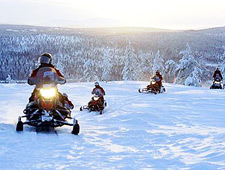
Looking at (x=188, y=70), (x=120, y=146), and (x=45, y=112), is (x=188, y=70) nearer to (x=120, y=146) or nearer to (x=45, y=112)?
(x=45, y=112)

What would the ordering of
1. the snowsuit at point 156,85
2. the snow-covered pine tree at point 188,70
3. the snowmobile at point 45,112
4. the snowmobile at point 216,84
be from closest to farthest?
the snowmobile at point 45,112 → the snowsuit at point 156,85 → the snowmobile at point 216,84 → the snow-covered pine tree at point 188,70

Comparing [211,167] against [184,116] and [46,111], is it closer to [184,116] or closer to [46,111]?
[46,111]

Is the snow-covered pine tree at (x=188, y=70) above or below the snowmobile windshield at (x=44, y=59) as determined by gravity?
below

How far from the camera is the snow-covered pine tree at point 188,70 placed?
38219mm

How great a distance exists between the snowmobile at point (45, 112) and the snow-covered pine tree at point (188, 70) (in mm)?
32919

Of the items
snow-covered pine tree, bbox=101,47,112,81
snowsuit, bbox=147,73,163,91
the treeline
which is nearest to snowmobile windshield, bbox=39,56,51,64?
snowsuit, bbox=147,73,163,91

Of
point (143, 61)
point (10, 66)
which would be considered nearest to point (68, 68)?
point (10, 66)

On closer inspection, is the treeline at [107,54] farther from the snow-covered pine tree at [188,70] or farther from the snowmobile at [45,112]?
the snowmobile at [45,112]

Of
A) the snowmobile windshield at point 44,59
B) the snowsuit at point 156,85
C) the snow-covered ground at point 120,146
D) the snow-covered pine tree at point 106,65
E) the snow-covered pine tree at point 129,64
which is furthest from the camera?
the snow-covered pine tree at point 106,65

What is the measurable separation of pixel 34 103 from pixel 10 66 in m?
135

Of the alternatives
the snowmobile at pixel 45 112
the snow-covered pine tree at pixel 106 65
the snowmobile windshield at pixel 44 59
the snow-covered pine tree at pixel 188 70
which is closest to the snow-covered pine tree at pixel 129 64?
the snow-covered pine tree at pixel 106 65

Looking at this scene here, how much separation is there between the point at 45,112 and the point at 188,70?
3534cm

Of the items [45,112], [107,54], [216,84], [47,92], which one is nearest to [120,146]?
[45,112]

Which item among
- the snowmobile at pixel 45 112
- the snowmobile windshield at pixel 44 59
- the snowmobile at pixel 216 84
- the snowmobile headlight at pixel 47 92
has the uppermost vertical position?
the snowmobile windshield at pixel 44 59
